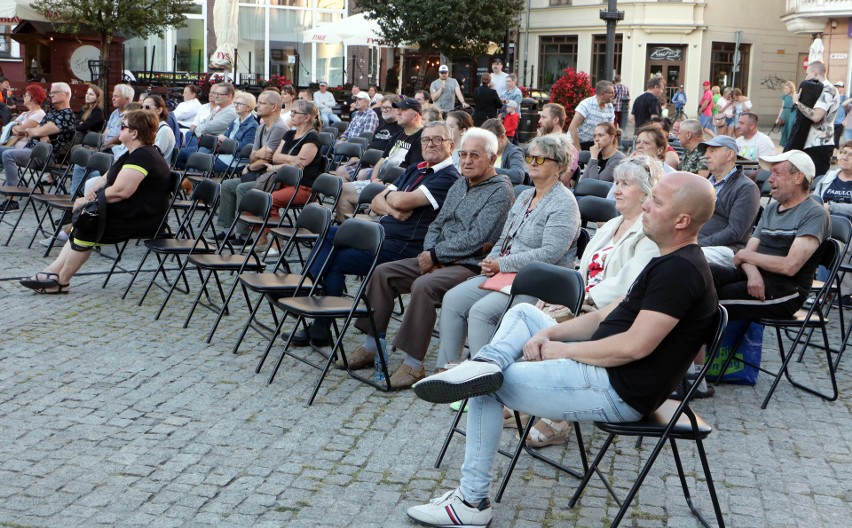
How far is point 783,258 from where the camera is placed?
5.99 metres

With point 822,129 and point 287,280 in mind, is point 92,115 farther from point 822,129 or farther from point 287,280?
point 822,129

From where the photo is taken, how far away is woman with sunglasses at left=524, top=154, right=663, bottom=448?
16.5 feet

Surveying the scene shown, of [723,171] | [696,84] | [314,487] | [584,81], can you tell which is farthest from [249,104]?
[696,84]

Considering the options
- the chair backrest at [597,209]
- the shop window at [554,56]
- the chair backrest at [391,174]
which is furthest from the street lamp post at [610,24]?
the shop window at [554,56]

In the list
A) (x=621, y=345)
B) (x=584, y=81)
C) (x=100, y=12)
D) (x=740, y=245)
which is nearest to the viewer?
(x=621, y=345)

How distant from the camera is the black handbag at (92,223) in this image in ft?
26.8

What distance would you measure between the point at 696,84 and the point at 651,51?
7.46 ft

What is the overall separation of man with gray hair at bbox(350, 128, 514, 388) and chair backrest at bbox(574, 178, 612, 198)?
77.7 inches

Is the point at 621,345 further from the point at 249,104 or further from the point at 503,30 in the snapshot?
the point at 503,30

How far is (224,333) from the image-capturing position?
7.23m

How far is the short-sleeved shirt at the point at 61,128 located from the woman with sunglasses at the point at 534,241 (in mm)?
8952

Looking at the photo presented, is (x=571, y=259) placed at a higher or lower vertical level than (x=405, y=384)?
higher

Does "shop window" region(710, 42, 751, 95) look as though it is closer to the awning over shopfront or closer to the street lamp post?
the street lamp post

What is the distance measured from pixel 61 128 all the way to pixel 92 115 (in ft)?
1.40
